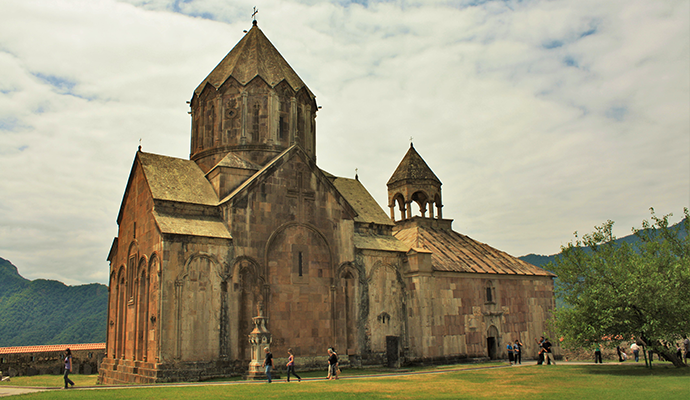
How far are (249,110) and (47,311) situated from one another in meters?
104

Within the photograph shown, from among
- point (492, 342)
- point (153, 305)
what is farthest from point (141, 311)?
point (492, 342)

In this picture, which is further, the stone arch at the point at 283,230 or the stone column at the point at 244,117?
the stone column at the point at 244,117

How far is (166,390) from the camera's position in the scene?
15.3 meters

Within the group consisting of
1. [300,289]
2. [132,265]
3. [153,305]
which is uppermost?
[132,265]

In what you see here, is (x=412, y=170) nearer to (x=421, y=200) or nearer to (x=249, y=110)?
(x=421, y=200)

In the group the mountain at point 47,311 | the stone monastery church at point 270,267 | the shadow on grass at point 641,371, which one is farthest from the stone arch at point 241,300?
the mountain at point 47,311

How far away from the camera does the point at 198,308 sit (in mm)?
20047

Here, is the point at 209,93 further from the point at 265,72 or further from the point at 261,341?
the point at 261,341

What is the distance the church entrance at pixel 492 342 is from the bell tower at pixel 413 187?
935cm

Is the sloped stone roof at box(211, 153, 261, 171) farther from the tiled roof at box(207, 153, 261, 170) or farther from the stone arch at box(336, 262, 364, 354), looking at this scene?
the stone arch at box(336, 262, 364, 354)

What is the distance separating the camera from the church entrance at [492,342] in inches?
1127

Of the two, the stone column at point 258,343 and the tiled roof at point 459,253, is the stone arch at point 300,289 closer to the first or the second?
the stone column at point 258,343

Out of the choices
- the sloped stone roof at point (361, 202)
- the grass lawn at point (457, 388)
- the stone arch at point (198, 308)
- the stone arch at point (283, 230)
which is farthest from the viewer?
the sloped stone roof at point (361, 202)

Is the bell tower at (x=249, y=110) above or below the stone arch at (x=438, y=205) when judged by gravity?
above
